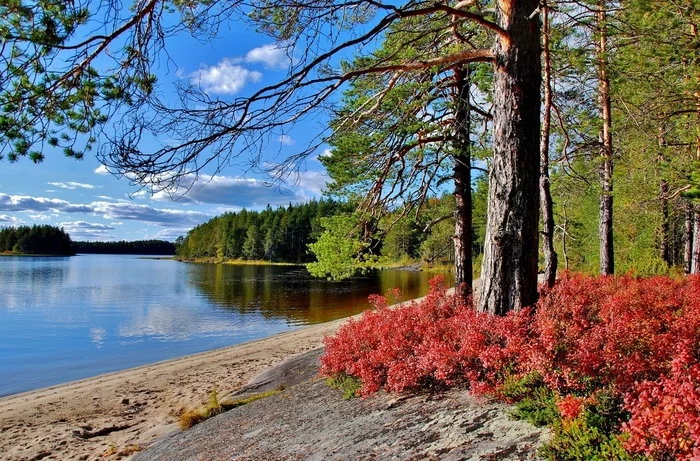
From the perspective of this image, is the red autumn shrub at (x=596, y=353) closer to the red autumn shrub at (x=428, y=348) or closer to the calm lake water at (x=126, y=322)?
A: the red autumn shrub at (x=428, y=348)

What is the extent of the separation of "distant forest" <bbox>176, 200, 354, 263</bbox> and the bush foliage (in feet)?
267

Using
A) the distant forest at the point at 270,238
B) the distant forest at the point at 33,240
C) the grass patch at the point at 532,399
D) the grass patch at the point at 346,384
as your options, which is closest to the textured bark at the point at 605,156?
the grass patch at the point at 346,384

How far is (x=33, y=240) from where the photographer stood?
121562mm

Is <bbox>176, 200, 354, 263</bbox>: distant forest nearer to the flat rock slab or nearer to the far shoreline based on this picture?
the far shoreline

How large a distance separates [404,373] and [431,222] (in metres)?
5.64

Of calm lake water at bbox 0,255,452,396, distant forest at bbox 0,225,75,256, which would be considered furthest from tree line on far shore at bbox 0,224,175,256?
calm lake water at bbox 0,255,452,396

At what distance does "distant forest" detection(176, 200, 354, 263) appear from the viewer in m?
99.1

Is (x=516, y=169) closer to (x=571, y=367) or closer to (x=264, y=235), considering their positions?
(x=571, y=367)

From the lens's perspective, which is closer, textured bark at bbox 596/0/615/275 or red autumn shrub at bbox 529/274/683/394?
red autumn shrub at bbox 529/274/683/394

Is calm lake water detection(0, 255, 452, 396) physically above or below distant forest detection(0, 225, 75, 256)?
below

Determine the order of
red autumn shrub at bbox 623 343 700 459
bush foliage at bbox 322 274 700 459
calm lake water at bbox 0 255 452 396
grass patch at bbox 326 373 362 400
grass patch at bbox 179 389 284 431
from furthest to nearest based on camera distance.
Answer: calm lake water at bbox 0 255 452 396 < grass patch at bbox 179 389 284 431 < grass patch at bbox 326 373 362 400 < bush foliage at bbox 322 274 700 459 < red autumn shrub at bbox 623 343 700 459

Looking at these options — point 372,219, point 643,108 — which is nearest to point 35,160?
point 372,219

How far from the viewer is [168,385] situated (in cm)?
1259

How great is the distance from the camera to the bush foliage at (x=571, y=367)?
8.36 feet
